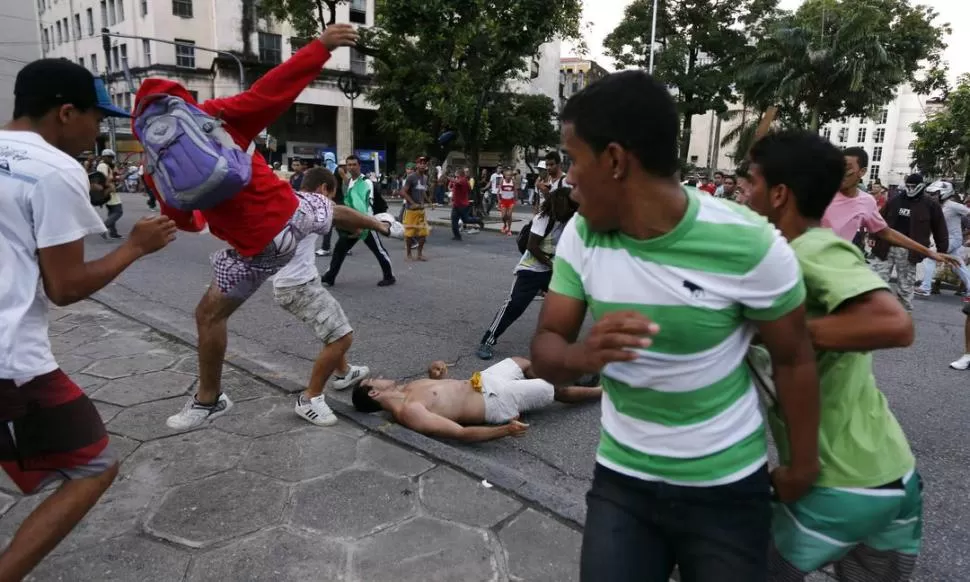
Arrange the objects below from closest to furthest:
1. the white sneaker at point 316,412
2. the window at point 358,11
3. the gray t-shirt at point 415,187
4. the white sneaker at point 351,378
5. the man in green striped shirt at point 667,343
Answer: the man in green striped shirt at point 667,343 < the white sneaker at point 316,412 < the white sneaker at point 351,378 < the gray t-shirt at point 415,187 < the window at point 358,11

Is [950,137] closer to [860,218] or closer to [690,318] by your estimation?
[860,218]

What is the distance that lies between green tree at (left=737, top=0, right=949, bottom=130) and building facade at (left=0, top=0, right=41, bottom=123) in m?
51.6

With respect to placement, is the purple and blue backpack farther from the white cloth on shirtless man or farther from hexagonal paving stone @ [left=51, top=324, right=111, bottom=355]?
hexagonal paving stone @ [left=51, top=324, right=111, bottom=355]

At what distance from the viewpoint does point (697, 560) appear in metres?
1.45

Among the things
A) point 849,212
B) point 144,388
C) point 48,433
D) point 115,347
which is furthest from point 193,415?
point 849,212

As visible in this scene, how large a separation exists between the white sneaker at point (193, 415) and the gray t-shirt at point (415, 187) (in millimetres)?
8090

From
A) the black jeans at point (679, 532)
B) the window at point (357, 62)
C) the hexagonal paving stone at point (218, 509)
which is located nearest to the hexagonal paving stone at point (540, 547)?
the black jeans at point (679, 532)

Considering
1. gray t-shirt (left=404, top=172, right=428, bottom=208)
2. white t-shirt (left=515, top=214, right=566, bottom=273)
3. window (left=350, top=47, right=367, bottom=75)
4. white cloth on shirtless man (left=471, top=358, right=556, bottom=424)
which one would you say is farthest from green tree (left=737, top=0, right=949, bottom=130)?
white cloth on shirtless man (left=471, top=358, right=556, bottom=424)

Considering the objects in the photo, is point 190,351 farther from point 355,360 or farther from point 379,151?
point 379,151

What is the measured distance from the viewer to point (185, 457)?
132 inches

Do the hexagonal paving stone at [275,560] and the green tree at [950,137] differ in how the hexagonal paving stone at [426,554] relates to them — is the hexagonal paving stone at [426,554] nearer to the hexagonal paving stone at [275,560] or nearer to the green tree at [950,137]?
the hexagonal paving stone at [275,560]

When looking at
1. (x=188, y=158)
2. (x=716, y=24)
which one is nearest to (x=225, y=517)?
(x=188, y=158)

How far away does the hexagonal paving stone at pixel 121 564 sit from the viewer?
7.77 ft

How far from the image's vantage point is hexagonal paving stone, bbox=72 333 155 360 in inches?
202
